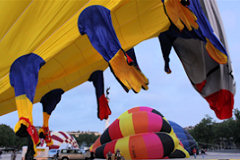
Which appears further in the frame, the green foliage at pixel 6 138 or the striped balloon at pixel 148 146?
the green foliage at pixel 6 138

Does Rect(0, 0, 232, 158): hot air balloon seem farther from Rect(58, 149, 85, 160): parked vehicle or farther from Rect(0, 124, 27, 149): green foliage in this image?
Rect(0, 124, 27, 149): green foliage

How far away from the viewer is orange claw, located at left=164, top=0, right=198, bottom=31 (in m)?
6.42

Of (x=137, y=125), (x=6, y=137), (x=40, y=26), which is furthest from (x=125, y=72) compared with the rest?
(x=6, y=137)

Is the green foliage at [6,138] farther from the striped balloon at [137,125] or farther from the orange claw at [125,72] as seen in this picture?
the orange claw at [125,72]

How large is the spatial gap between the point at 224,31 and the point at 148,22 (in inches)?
130

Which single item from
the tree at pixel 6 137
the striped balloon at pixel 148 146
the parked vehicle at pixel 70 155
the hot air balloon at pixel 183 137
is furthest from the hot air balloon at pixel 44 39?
the tree at pixel 6 137

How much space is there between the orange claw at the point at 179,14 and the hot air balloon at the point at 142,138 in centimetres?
1024

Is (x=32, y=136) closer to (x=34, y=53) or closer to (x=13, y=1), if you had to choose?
(x=34, y=53)

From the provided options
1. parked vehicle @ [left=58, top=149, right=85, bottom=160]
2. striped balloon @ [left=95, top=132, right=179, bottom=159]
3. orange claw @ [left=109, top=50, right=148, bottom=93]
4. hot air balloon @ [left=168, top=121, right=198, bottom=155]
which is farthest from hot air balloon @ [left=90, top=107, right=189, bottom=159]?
orange claw @ [left=109, top=50, right=148, bottom=93]

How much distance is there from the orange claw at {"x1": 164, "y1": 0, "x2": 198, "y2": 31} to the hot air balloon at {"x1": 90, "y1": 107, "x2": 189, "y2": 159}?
1024 centimetres

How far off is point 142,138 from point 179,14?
10.7 m

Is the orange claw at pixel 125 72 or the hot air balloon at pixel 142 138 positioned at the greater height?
the orange claw at pixel 125 72

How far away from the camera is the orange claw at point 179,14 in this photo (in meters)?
6.42

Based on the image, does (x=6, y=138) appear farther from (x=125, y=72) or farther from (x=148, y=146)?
(x=125, y=72)
